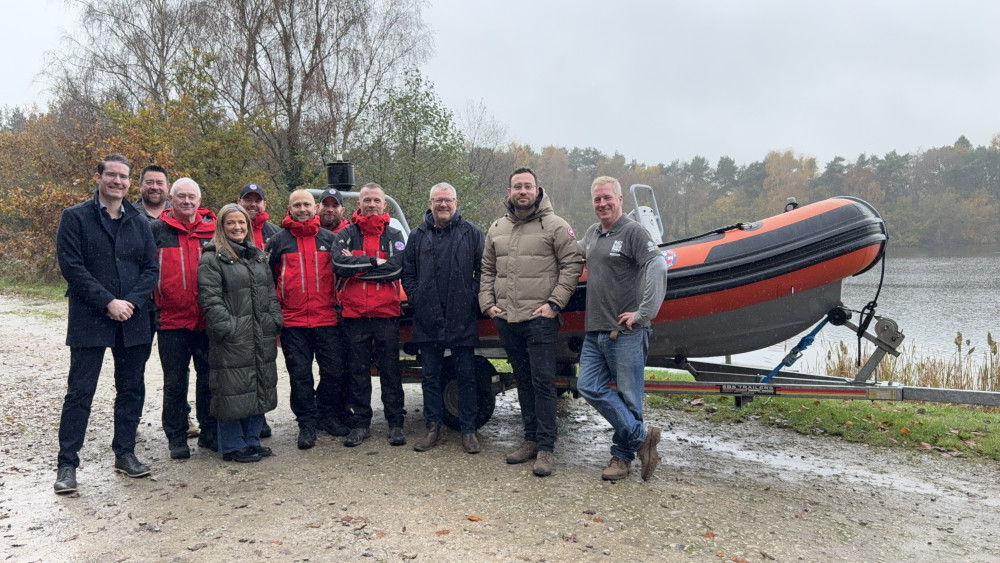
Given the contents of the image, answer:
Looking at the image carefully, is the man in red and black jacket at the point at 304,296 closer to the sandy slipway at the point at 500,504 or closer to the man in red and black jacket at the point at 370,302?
the man in red and black jacket at the point at 370,302

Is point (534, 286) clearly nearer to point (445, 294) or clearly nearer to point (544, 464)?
point (445, 294)

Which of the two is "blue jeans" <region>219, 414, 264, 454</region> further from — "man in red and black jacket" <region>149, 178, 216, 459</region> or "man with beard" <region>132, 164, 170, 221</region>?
"man with beard" <region>132, 164, 170, 221</region>

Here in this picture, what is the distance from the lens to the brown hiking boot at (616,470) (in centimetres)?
396

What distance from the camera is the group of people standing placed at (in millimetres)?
3873

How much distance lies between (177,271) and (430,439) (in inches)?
74.8

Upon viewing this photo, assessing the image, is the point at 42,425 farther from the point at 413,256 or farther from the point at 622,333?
the point at 622,333

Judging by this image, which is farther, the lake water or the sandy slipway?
the lake water

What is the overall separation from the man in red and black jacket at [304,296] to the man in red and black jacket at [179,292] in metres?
0.48

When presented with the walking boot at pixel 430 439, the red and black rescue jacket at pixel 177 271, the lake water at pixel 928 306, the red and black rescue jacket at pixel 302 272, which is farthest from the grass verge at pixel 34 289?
the lake water at pixel 928 306

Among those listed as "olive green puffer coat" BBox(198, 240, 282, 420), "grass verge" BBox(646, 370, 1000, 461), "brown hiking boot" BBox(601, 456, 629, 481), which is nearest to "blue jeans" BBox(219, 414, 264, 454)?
"olive green puffer coat" BBox(198, 240, 282, 420)

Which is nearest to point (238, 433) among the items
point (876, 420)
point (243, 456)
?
point (243, 456)

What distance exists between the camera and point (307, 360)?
4652mm

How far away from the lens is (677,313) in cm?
451

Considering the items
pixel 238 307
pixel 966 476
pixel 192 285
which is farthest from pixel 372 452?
pixel 966 476
